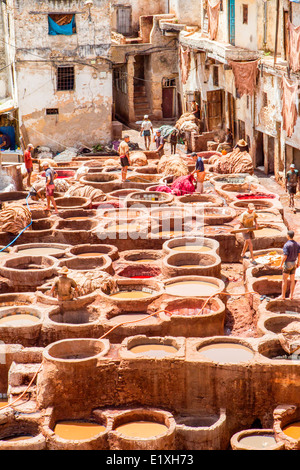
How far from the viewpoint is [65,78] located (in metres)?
32.2

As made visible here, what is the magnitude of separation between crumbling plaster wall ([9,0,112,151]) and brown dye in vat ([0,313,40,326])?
677 inches

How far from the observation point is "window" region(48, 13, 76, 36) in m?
31.2

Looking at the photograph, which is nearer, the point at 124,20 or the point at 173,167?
the point at 173,167

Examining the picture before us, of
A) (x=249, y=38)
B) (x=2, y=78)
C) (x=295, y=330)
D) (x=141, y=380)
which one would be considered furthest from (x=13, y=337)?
(x=2, y=78)

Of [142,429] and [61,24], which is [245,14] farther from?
[142,429]

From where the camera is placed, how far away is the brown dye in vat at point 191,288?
16.6m

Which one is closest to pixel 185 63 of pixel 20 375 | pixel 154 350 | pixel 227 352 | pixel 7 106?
pixel 7 106

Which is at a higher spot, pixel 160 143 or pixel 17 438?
pixel 160 143

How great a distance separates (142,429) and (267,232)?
802cm

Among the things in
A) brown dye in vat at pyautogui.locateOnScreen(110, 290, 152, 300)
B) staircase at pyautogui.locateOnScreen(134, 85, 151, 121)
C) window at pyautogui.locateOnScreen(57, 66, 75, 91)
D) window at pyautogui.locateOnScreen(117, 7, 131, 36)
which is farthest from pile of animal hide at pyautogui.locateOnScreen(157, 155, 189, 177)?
window at pyautogui.locateOnScreen(117, 7, 131, 36)

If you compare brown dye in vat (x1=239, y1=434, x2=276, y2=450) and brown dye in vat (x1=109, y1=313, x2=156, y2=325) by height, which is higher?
brown dye in vat (x1=109, y1=313, x2=156, y2=325)

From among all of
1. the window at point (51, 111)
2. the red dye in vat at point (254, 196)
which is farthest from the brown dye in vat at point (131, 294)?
the window at point (51, 111)

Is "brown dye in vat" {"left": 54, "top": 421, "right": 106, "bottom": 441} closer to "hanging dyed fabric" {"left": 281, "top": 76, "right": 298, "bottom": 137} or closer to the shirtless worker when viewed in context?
the shirtless worker

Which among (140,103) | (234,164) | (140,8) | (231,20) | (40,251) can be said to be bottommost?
(40,251)
